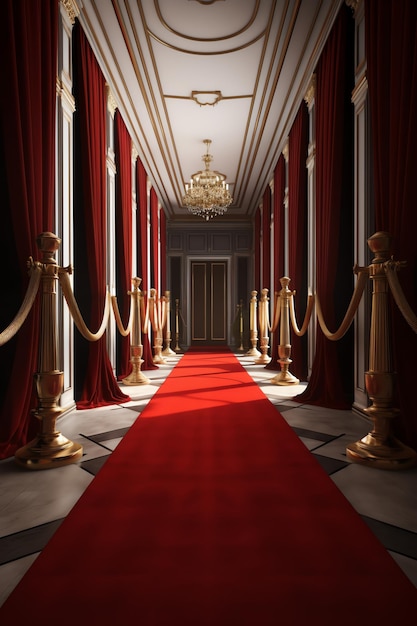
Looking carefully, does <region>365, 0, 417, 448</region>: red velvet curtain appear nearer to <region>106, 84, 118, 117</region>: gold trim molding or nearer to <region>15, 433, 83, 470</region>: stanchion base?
<region>15, 433, 83, 470</region>: stanchion base

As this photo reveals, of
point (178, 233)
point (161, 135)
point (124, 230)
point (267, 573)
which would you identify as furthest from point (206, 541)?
point (178, 233)

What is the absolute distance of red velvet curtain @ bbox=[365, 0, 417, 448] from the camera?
2.14 meters

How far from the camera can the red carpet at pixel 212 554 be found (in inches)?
36.6

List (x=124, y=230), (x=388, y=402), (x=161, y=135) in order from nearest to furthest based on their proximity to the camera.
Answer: (x=388, y=402), (x=124, y=230), (x=161, y=135)

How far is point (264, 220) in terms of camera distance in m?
8.31

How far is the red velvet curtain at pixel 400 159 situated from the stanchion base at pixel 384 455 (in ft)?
0.50

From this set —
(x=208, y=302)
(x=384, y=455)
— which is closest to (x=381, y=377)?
(x=384, y=455)

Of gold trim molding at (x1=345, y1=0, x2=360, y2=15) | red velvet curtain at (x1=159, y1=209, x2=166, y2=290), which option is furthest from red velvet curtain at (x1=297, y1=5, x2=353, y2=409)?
red velvet curtain at (x1=159, y1=209, x2=166, y2=290)

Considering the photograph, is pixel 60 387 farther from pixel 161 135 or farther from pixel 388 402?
pixel 161 135

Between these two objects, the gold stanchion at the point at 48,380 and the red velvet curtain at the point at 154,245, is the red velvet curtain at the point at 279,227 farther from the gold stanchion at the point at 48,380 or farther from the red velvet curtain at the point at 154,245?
the gold stanchion at the point at 48,380

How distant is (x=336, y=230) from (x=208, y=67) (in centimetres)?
267

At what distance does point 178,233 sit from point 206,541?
33.3 feet

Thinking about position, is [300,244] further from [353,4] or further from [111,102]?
[111,102]

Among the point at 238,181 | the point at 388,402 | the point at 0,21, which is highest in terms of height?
the point at 238,181
